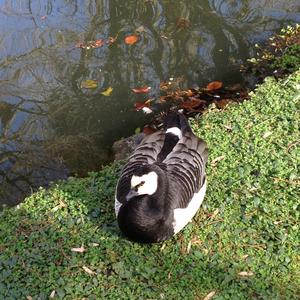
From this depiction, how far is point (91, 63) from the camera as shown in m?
8.27

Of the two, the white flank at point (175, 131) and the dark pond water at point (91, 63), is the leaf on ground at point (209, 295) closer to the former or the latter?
the white flank at point (175, 131)

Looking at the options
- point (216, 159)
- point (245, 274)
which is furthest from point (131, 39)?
point (245, 274)

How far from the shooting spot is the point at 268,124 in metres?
5.47

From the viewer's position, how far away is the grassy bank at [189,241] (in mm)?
4055

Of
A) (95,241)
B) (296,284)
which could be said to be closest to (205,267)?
(296,284)

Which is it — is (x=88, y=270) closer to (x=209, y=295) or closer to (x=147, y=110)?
(x=209, y=295)

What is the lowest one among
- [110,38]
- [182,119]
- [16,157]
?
[16,157]

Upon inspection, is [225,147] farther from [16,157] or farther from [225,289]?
[16,157]

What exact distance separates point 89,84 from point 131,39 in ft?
4.63

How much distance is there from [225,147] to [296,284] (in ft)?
5.65

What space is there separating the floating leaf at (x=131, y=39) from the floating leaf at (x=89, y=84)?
1.20 m

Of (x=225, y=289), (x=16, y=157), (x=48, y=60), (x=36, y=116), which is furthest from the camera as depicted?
(x=48, y=60)

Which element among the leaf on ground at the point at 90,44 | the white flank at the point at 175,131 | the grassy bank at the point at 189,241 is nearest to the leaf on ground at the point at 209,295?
the grassy bank at the point at 189,241

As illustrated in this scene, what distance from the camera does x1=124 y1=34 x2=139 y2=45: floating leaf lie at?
870cm
